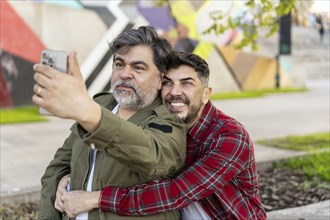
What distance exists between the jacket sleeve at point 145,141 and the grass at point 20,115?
331 inches

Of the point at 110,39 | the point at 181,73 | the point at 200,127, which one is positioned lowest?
the point at 110,39

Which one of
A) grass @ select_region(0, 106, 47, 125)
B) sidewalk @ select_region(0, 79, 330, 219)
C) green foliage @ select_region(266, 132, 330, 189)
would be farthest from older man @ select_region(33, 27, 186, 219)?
grass @ select_region(0, 106, 47, 125)

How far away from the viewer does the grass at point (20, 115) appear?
34.4 feet

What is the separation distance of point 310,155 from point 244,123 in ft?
11.6

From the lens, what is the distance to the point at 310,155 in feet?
23.3

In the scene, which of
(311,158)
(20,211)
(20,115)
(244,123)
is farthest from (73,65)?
(20,115)

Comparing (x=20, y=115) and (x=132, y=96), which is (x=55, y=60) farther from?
(x=20, y=115)

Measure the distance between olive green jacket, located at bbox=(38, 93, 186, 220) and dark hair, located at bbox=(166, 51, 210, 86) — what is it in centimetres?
19

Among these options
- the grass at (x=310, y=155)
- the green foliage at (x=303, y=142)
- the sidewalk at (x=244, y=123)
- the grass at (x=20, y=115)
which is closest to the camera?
the sidewalk at (x=244, y=123)

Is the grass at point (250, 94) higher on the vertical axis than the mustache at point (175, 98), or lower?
lower

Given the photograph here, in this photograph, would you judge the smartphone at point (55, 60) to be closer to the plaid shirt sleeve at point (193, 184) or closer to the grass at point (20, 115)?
the plaid shirt sleeve at point (193, 184)

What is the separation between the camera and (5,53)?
1205cm

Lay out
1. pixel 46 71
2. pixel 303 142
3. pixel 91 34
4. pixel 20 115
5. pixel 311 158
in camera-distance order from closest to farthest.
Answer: pixel 46 71, pixel 311 158, pixel 303 142, pixel 20 115, pixel 91 34

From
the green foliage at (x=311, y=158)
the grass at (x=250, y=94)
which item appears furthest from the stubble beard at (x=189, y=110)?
the grass at (x=250, y=94)
